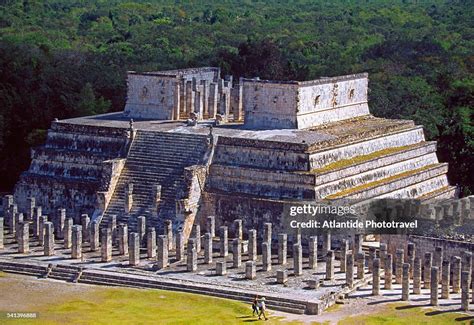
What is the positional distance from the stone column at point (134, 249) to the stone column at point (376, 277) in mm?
8052

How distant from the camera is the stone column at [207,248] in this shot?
3950cm

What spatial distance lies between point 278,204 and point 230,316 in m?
7.63

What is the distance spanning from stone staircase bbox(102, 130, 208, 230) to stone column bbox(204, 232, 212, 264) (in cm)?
303

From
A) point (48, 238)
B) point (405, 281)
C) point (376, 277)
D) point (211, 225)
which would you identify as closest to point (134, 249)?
point (48, 238)

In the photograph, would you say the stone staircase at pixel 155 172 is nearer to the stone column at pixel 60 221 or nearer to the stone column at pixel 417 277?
the stone column at pixel 60 221

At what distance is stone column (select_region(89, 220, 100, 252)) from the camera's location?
135 feet

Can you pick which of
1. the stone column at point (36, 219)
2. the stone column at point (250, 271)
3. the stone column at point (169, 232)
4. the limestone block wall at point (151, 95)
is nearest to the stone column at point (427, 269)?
the stone column at point (250, 271)

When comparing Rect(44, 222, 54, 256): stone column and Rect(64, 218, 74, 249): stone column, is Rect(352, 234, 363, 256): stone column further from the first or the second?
Rect(44, 222, 54, 256): stone column

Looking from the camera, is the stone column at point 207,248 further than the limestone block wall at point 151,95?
No

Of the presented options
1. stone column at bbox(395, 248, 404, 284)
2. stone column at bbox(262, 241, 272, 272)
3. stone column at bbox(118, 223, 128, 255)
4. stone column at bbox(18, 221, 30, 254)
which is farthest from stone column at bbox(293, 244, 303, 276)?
stone column at bbox(18, 221, 30, 254)

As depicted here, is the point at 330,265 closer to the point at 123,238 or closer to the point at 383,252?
the point at 383,252

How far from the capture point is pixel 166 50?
87188 mm

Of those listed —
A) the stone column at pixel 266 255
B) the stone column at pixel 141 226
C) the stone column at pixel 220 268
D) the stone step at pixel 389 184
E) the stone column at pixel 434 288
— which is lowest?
the stone column at pixel 434 288

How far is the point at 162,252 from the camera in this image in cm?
3878
